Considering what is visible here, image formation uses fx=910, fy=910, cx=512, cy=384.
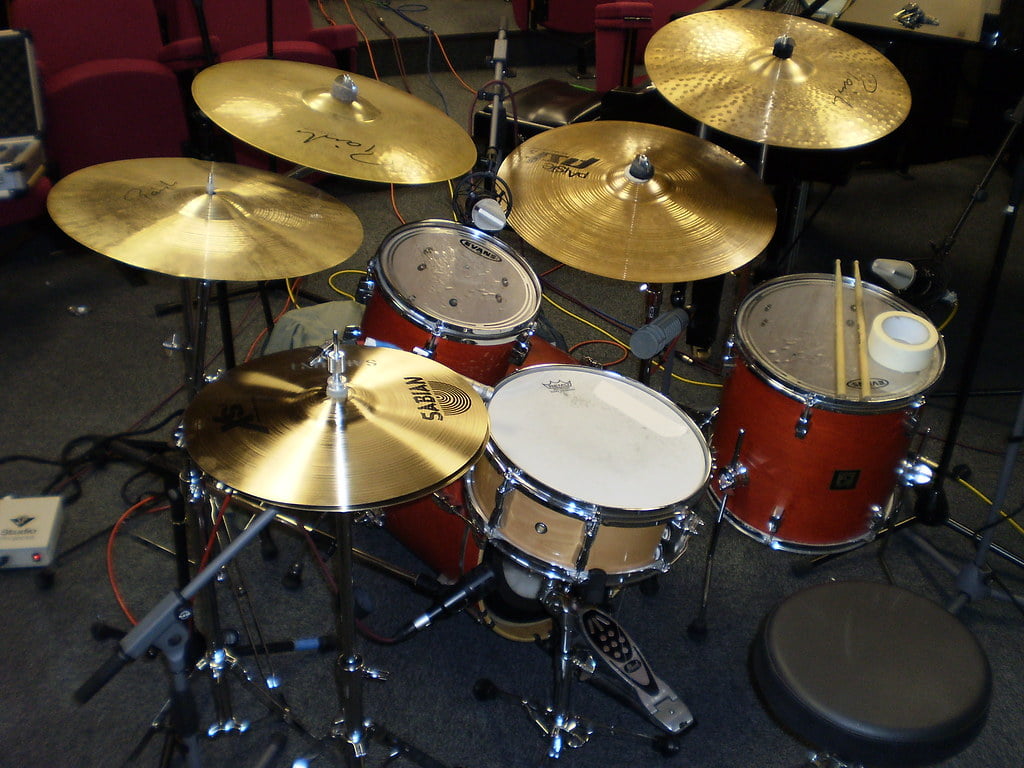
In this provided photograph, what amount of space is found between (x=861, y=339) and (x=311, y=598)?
5.10 feet

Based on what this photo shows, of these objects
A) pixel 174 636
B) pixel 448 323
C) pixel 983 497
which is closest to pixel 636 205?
pixel 448 323

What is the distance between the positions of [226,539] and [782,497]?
1.35m

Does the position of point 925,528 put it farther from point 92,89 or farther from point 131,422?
point 92,89

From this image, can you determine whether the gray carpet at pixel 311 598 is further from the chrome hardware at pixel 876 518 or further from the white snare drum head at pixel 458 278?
the white snare drum head at pixel 458 278

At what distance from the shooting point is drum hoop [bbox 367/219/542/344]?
6.85 ft

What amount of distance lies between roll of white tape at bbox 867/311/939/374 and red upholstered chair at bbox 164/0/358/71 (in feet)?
8.45

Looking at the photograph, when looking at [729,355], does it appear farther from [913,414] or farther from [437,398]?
[437,398]

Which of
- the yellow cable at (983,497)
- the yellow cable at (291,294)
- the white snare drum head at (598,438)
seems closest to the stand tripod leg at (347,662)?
the white snare drum head at (598,438)

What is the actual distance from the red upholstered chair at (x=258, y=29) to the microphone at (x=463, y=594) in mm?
2537

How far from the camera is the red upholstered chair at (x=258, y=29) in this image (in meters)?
3.77

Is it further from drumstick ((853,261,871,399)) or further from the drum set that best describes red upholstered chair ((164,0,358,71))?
drumstick ((853,261,871,399))

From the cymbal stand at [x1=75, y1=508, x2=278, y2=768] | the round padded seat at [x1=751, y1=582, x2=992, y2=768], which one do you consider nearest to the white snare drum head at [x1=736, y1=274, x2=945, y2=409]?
the round padded seat at [x1=751, y1=582, x2=992, y2=768]

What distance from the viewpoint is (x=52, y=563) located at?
2.42m

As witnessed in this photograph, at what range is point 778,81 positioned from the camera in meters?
2.34
